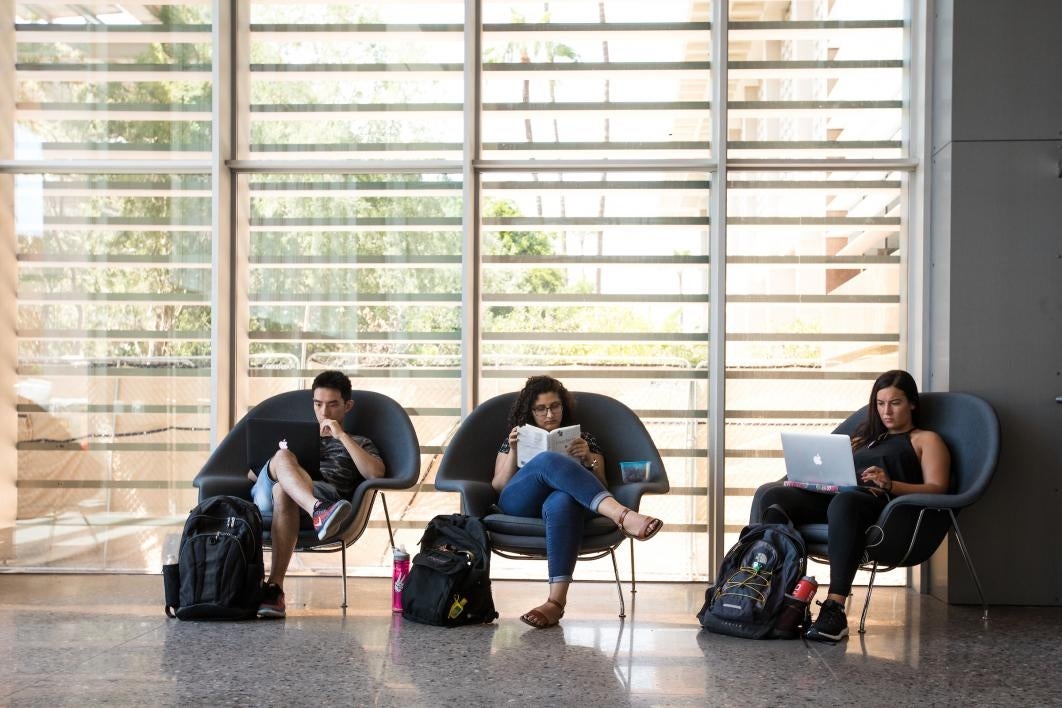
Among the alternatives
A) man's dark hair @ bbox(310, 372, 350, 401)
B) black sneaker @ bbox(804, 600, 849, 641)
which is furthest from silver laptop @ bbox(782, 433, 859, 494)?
man's dark hair @ bbox(310, 372, 350, 401)

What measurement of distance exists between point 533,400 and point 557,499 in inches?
25.6

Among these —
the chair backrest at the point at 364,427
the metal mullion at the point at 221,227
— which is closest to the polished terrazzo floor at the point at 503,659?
the chair backrest at the point at 364,427

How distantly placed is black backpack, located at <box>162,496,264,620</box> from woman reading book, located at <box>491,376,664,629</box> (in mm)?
980

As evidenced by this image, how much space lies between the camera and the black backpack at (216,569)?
13.1 ft

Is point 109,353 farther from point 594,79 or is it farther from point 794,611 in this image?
point 794,611

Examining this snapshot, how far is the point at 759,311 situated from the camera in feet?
17.1

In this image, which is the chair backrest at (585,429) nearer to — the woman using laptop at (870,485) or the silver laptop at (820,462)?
the silver laptop at (820,462)

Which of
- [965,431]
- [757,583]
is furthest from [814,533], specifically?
[965,431]

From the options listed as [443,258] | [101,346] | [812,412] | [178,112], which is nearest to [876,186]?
[812,412]

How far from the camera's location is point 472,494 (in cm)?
425

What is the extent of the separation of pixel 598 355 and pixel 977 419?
174 cm

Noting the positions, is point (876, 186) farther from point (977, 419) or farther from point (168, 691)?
point (168, 691)

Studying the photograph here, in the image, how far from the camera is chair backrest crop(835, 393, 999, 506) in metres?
4.15

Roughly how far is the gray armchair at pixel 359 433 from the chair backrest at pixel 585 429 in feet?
0.63
